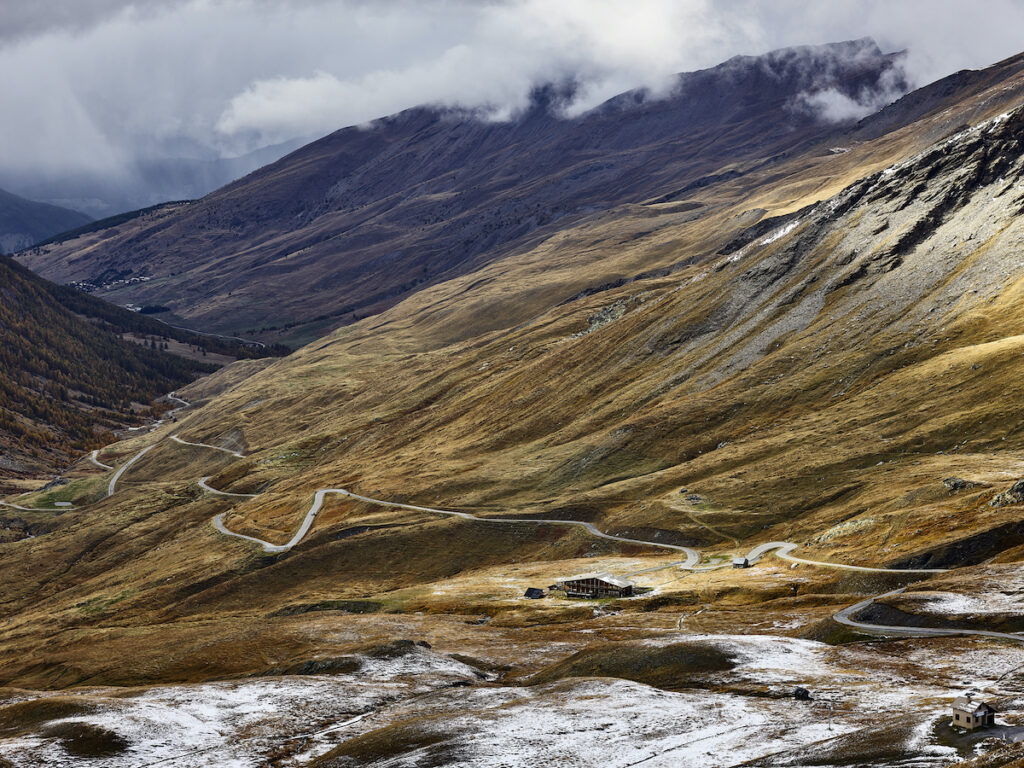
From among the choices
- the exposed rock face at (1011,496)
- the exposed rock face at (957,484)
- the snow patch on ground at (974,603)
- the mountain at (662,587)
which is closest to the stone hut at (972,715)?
the mountain at (662,587)

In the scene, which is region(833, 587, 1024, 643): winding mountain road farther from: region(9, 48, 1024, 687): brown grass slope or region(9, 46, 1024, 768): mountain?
region(9, 48, 1024, 687): brown grass slope

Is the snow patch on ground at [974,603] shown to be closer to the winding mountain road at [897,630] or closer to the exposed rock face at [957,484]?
the winding mountain road at [897,630]

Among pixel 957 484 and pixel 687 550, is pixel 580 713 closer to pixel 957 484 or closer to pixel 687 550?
pixel 957 484

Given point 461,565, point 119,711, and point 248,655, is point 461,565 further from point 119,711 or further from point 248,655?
point 119,711

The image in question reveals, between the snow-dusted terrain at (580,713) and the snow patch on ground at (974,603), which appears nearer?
the snow-dusted terrain at (580,713)

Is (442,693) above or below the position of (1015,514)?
above

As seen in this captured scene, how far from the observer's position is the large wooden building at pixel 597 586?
362ft

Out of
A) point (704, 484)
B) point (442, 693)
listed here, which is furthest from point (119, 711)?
point (704, 484)

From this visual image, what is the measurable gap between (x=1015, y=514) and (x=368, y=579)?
9859cm

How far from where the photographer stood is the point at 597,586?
112m

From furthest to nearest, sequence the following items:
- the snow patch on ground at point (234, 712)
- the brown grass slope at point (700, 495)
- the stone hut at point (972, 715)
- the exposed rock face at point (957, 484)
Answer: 1. the exposed rock face at point (957, 484)
2. the brown grass slope at point (700, 495)
3. the snow patch on ground at point (234, 712)
4. the stone hut at point (972, 715)

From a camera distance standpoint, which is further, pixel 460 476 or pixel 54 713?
pixel 460 476

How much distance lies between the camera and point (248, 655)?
9338 cm

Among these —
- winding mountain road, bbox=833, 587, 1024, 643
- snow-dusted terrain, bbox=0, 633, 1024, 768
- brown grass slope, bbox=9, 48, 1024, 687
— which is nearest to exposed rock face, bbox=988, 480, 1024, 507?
brown grass slope, bbox=9, 48, 1024, 687
